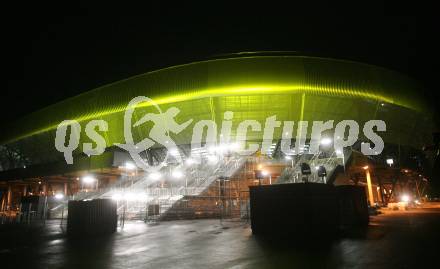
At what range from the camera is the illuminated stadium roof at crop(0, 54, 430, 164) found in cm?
2970

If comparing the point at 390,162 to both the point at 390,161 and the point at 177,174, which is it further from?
the point at 177,174

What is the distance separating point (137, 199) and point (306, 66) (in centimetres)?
2081

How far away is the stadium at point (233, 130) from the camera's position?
28.4 m

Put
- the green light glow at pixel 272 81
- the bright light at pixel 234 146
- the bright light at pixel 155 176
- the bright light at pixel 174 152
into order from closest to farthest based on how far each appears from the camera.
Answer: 1. the green light glow at pixel 272 81
2. the bright light at pixel 155 176
3. the bright light at pixel 234 146
4. the bright light at pixel 174 152

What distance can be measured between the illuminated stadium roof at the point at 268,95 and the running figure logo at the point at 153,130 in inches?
31.8

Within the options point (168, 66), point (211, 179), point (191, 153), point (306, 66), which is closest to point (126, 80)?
point (168, 66)

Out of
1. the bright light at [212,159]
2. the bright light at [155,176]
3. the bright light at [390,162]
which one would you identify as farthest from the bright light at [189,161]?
the bright light at [390,162]

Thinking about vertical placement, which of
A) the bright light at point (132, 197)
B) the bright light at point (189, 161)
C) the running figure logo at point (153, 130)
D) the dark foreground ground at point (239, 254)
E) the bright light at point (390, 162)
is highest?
the running figure logo at point (153, 130)

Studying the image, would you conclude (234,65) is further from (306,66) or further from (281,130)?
(281,130)

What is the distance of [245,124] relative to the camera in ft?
123

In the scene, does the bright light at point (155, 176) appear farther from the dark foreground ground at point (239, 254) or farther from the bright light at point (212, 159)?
the dark foreground ground at point (239, 254)

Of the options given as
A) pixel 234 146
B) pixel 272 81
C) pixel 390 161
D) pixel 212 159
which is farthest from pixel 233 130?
pixel 390 161

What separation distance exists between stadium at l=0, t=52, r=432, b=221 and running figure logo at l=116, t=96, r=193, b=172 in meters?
0.53

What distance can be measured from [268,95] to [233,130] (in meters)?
7.55
